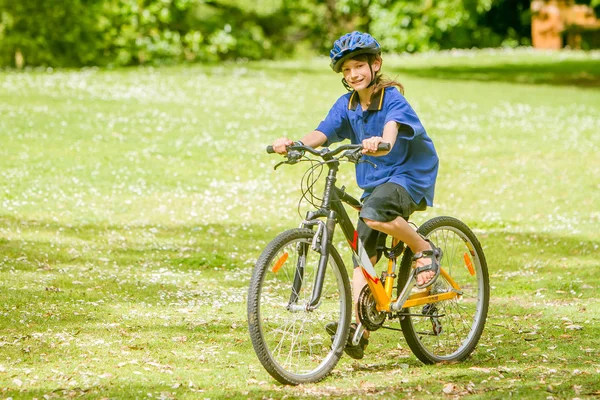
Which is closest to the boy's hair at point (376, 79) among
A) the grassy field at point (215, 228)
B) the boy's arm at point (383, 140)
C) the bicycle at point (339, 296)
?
the boy's arm at point (383, 140)

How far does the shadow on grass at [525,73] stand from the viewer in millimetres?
29203

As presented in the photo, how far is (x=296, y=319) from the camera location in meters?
5.80

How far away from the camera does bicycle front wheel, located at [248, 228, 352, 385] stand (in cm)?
527

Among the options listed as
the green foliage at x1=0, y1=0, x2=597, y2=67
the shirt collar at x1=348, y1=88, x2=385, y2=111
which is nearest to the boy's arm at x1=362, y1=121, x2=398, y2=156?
the shirt collar at x1=348, y1=88, x2=385, y2=111

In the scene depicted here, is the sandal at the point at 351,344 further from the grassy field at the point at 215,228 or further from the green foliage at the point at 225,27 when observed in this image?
the green foliage at the point at 225,27

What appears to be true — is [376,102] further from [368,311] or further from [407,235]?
[368,311]

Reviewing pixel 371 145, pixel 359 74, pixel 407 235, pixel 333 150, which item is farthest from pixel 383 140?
pixel 407 235

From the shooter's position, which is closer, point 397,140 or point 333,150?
point 333,150

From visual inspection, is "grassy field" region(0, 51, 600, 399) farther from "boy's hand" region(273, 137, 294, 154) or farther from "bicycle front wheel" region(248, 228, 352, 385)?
"boy's hand" region(273, 137, 294, 154)

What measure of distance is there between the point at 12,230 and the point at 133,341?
4.40 meters

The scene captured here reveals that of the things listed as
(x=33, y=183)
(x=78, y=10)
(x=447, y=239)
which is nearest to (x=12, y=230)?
(x=33, y=183)

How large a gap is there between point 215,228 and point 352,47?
6076mm

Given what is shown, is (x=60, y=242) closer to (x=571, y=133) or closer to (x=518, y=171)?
(x=518, y=171)

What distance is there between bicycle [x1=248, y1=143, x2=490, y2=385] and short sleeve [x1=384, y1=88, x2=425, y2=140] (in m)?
0.36
